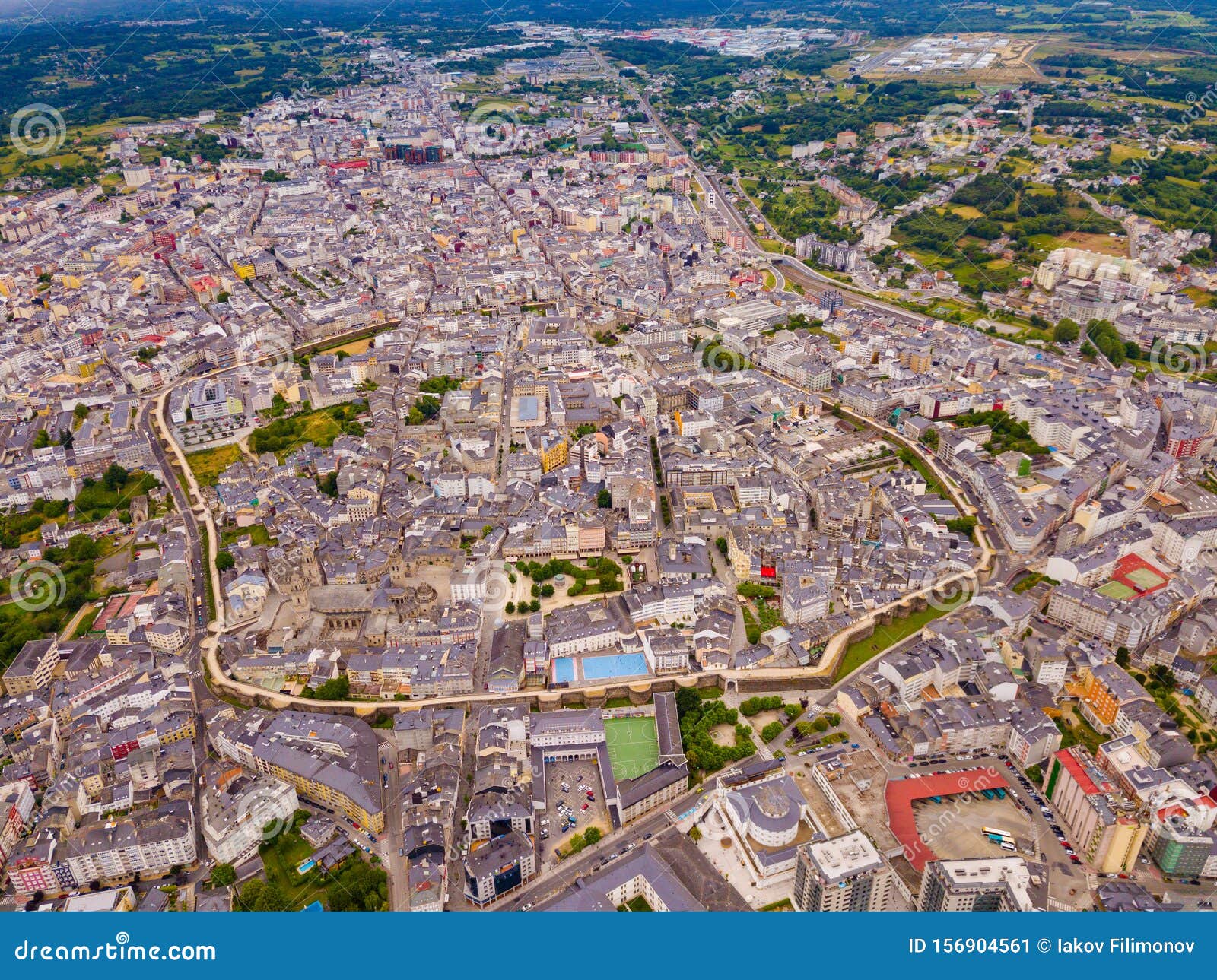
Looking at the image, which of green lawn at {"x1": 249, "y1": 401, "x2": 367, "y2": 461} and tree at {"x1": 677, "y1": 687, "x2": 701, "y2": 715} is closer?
tree at {"x1": 677, "y1": 687, "x2": 701, "y2": 715}

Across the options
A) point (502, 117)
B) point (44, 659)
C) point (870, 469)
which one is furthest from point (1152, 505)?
point (502, 117)

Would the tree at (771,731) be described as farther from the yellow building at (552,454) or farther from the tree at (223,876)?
the yellow building at (552,454)

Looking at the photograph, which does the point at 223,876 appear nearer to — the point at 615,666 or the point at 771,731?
the point at 615,666

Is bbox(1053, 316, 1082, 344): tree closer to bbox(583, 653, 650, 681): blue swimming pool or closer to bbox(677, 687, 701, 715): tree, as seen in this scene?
bbox(583, 653, 650, 681): blue swimming pool

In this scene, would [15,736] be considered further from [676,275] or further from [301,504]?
[676,275]

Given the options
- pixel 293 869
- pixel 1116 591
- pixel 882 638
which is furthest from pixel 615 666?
pixel 1116 591

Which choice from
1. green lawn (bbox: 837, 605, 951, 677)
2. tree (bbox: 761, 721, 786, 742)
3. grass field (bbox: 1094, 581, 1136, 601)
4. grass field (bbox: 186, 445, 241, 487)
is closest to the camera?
tree (bbox: 761, 721, 786, 742)

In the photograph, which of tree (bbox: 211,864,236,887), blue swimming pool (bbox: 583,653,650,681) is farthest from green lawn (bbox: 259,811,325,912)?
blue swimming pool (bbox: 583,653,650,681)

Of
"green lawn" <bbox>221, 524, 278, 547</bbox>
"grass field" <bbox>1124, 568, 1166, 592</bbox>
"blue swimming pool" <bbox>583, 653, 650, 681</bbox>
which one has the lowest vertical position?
"green lawn" <bbox>221, 524, 278, 547</bbox>
